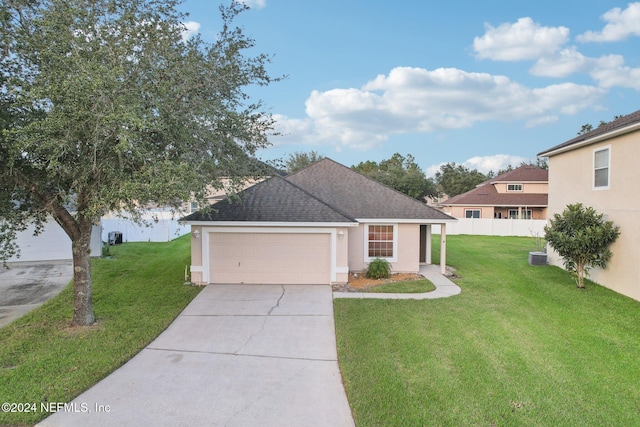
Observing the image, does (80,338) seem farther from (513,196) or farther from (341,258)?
(513,196)

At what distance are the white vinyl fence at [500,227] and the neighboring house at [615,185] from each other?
49.0 feet

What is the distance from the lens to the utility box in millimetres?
19797

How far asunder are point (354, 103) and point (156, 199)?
61.2ft

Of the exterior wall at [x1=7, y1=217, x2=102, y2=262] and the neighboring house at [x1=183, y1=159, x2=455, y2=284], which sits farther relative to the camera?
the exterior wall at [x1=7, y1=217, x2=102, y2=262]

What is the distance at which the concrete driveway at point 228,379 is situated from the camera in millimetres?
4176

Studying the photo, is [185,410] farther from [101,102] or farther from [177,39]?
[177,39]

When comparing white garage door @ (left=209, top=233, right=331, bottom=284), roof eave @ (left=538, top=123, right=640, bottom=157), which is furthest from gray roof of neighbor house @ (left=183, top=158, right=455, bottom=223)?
roof eave @ (left=538, top=123, right=640, bottom=157)

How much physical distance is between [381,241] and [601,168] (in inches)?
291

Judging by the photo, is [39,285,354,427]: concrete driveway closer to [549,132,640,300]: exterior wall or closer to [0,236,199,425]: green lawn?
[0,236,199,425]: green lawn

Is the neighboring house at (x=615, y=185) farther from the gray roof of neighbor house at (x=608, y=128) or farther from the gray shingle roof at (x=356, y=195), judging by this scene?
the gray shingle roof at (x=356, y=195)

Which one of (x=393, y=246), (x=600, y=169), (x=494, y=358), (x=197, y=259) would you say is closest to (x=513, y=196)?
(x=600, y=169)

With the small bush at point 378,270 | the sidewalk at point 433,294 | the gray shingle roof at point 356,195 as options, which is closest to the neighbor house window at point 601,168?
the gray shingle roof at point 356,195

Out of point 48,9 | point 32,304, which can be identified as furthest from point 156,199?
point 32,304

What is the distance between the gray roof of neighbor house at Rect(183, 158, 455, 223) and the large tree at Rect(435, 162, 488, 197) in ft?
128
